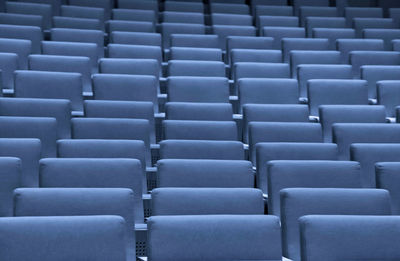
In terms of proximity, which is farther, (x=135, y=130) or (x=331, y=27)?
(x=331, y=27)

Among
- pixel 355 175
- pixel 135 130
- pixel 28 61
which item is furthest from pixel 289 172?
pixel 28 61

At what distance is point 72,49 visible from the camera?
787 millimetres

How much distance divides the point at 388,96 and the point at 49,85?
367 mm

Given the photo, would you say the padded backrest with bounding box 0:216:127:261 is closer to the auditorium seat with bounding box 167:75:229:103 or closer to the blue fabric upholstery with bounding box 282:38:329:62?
the auditorium seat with bounding box 167:75:229:103

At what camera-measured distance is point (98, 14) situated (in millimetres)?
943

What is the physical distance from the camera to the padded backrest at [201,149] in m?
0.54

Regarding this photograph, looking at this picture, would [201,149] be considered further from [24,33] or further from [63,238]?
[24,33]

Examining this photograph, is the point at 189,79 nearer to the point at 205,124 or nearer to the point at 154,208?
the point at 205,124

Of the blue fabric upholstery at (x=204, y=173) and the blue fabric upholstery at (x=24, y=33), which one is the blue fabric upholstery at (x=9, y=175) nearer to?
the blue fabric upholstery at (x=204, y=173)

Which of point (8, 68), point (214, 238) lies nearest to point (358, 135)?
point (214, 238)

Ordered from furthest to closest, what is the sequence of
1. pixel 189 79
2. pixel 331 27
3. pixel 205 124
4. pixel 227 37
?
pixel 331 27 < pixel 227 37 < pixel 189 79 < pixel 205 124

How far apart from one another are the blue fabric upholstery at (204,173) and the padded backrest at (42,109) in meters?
0.16

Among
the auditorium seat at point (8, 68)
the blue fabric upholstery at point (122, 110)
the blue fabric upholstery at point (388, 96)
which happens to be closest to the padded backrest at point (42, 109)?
the blue fabric upholstery at point (122, 110)

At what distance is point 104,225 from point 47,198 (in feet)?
0.21
